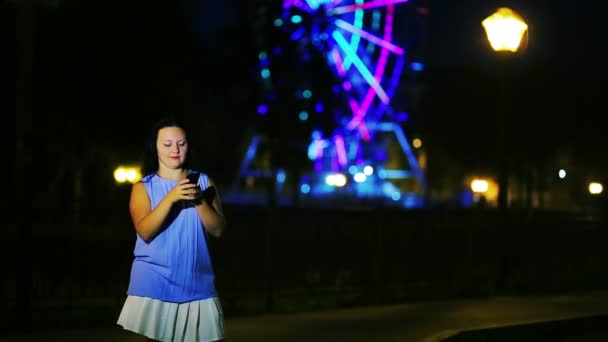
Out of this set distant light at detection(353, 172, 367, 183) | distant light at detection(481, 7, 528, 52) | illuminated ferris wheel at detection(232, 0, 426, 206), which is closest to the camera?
distant light at detection(481, 7, 528, 52)

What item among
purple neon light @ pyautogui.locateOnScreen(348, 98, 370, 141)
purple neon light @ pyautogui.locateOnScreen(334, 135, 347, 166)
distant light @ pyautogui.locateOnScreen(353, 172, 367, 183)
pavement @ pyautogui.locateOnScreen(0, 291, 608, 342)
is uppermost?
purple neon light @ pyautogui.locateOnScreen(348, 98, 370, 141)

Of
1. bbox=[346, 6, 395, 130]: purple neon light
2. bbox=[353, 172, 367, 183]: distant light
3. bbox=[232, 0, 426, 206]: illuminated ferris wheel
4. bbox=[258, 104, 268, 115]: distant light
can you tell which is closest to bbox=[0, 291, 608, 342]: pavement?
bbox=[232, 0, 426, 206]: illuminated ferris wheel

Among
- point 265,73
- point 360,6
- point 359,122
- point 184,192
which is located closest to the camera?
point 184,192

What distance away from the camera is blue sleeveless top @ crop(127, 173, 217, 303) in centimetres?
500

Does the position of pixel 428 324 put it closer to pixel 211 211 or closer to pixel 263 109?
pixel 211 211

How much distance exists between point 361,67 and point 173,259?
110ft

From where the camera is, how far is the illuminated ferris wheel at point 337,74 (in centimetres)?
3628

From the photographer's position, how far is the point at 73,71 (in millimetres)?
33250

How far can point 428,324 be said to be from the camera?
438 inches

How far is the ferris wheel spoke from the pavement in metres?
23.4

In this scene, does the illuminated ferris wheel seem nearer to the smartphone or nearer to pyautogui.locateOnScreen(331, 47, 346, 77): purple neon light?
pyautogui.locateOnScreen(331, 47, 346, 77): purple neon light

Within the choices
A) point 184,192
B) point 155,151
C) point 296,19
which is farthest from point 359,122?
point 184,192

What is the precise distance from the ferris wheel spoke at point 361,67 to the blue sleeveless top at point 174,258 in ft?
104

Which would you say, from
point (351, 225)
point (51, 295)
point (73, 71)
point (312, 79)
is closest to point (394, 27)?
point (312, 79)
